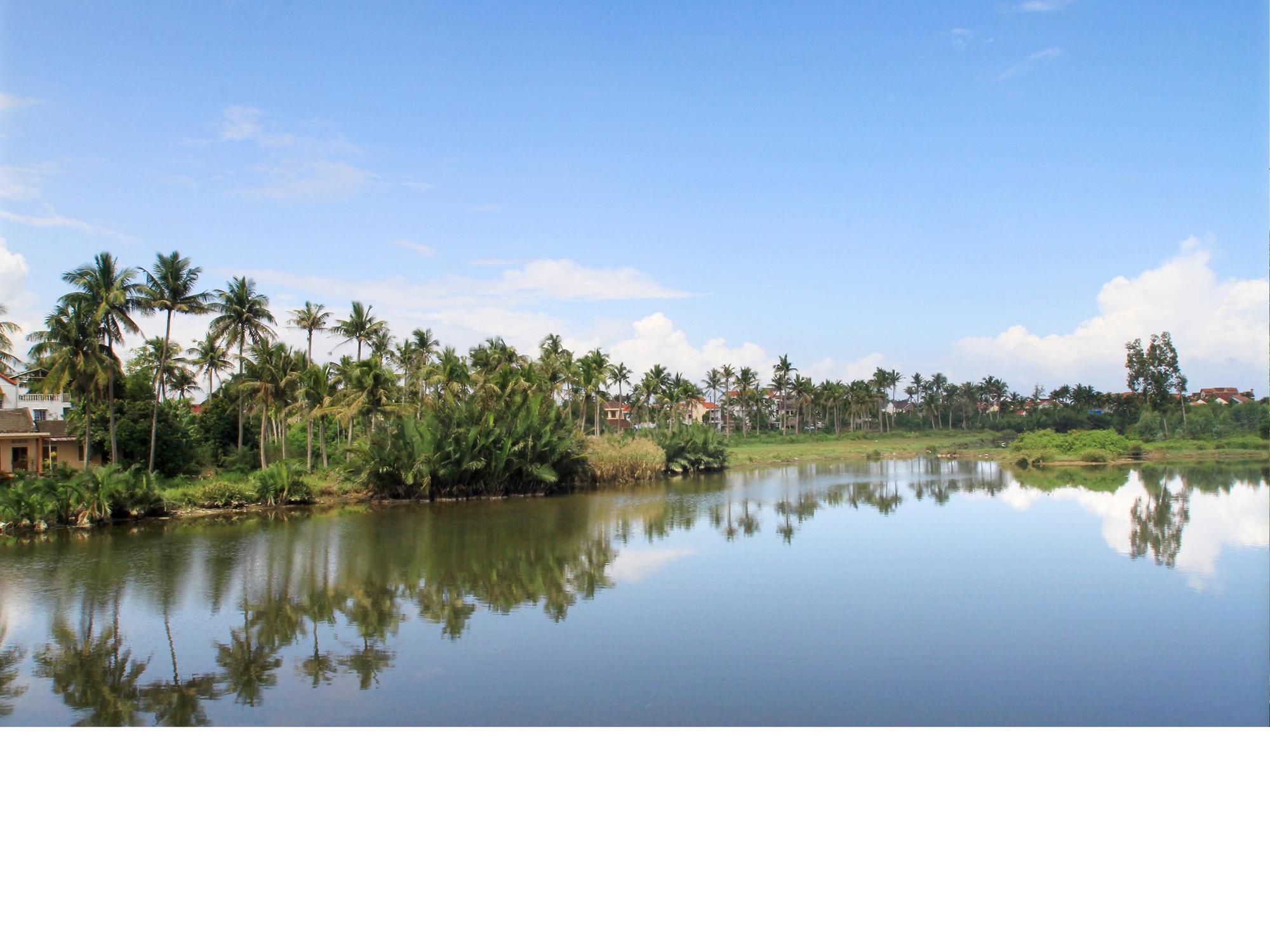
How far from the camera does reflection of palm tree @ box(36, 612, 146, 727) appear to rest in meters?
8.31

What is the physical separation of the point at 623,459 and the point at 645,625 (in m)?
29.5

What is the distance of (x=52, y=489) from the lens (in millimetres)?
22031

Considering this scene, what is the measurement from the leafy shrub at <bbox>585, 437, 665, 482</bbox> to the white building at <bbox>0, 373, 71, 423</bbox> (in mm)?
24752

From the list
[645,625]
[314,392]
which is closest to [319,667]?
[645,625]

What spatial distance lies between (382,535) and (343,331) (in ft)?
86.7

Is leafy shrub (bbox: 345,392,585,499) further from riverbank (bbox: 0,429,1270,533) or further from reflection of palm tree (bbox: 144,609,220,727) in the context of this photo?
reflection of palm tree (bbox: 144,609,220,727)

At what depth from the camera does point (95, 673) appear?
9562mm

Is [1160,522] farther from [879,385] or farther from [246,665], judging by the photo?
[879,385]

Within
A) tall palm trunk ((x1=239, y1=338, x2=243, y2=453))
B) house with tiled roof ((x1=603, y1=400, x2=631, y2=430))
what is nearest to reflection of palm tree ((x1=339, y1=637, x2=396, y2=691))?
tall palm trunk ((x1=239, y1=338, x2=243, y2=453))

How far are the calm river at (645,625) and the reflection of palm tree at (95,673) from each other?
37 millimetres

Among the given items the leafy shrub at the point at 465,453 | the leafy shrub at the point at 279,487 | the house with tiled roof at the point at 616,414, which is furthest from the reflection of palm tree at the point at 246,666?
the house with tiled roof at the point at 616,414

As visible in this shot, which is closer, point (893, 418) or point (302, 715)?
point (302, 715)

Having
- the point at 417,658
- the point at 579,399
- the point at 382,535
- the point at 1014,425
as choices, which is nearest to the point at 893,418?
the point at 1014,425
